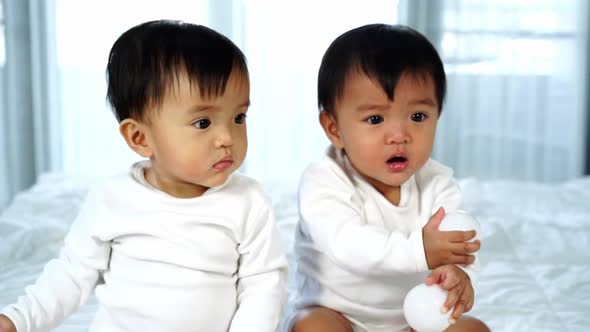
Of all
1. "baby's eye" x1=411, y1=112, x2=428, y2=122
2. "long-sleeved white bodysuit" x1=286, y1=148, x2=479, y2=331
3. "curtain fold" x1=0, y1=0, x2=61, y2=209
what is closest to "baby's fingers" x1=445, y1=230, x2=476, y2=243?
"long-sleeved white bodysuit" x1=286, y1=148, x2=479, y2=331

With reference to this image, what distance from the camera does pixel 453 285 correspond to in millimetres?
994

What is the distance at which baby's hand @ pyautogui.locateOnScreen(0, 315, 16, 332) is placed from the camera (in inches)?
39.7

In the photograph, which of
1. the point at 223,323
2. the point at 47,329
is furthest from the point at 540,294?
the point at 47,329

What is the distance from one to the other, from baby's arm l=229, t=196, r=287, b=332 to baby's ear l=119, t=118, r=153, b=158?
0.19 meters

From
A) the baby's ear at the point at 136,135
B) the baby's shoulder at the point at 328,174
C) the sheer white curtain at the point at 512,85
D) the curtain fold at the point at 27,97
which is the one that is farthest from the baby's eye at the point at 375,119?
the curtain fold at the point at 27,97

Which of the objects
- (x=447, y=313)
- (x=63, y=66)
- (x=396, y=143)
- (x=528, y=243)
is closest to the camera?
(x=447, y=313)

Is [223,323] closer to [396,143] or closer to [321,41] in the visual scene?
[396,143]

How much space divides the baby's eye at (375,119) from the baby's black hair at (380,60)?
44mm

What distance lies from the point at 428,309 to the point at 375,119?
0.32 meters

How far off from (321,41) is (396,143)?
7.40 feet

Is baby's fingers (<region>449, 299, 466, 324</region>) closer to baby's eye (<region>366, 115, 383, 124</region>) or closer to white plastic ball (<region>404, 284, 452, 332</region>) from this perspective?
white plastic ball (<region>404, 284, 452, 332</region>)

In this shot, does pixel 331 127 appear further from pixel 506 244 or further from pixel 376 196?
pixel 506 244

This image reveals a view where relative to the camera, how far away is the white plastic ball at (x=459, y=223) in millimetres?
999

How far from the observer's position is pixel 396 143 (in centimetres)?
112
